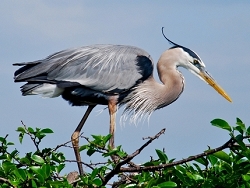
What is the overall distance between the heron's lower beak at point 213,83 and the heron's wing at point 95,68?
82 centimetres

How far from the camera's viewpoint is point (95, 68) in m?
8.44

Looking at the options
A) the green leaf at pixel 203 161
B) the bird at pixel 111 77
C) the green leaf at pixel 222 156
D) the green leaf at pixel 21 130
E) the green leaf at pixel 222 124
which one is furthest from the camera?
the bird at pixel 111 77

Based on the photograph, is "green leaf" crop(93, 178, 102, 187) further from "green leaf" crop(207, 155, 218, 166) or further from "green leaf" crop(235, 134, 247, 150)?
Answer: "green leaf" crop(235, 134, 247, 150)

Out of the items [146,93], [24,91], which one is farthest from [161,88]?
[24,91]

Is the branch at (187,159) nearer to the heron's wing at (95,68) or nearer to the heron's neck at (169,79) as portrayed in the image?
the heron's wing at (95,68)

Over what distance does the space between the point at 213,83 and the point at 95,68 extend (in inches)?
66.7

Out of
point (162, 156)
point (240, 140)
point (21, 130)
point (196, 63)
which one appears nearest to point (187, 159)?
point (162, 156)

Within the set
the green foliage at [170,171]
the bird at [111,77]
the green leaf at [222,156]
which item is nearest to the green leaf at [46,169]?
the green foliage at [170,171]

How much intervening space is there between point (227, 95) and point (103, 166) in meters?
5.42

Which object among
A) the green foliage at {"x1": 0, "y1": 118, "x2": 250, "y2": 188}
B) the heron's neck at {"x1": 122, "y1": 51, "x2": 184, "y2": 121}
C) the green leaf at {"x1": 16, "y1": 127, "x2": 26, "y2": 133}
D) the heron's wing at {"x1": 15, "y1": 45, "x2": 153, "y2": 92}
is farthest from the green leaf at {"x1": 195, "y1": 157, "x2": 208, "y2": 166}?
the heron's neck at {"x1": 122, "y1": 51, "x2": 184, "y2": 121}

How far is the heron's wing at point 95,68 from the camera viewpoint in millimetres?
8094

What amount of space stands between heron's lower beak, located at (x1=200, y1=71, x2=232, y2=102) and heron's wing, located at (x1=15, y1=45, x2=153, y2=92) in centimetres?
82

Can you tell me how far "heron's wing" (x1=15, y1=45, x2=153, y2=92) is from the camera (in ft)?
26.6

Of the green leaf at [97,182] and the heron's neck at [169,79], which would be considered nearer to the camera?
the green leaf at [97,182]
